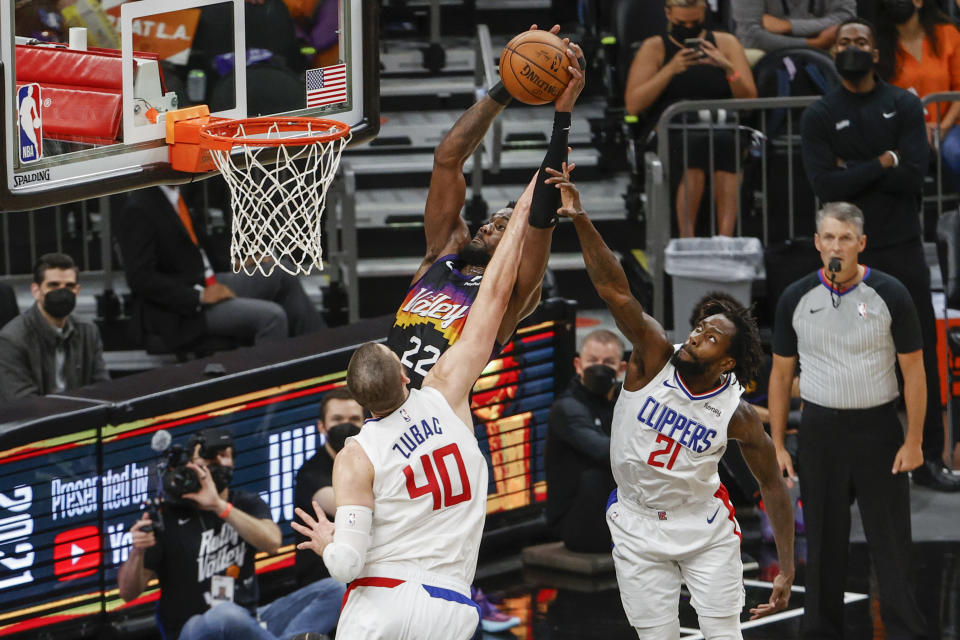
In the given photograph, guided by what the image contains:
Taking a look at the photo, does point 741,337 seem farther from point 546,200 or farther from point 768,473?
point 546,200

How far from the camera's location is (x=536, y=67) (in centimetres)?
603

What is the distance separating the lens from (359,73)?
721 centimetres

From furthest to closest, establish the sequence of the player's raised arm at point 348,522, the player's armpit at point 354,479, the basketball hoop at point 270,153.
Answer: the basketball hoop at point 270,153 < the player's armpit at point 354,479 < the player's raised arm at point 348,522

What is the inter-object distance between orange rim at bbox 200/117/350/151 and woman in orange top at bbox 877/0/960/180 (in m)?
5.42

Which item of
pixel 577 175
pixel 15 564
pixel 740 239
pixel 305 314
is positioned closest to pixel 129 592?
pixel 15 564

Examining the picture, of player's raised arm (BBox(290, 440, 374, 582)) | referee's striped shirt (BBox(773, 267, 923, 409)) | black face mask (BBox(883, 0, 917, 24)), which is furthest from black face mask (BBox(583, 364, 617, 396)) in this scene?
player's raised arm (BBox(290, 440, 374, 582))

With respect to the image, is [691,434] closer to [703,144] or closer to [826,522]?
[826,522]

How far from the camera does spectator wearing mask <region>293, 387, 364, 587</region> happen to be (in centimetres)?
827

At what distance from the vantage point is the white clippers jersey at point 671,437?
262 inches

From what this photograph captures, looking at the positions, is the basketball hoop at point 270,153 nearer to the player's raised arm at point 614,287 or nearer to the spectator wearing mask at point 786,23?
the player's raised arm at point 614,287

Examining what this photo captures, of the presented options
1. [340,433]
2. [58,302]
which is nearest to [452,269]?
[340,433]

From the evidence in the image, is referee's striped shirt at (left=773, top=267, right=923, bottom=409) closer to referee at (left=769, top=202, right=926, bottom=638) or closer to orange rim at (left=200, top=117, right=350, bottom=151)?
referee at (left=769, top=202, right=926, bottom=638)

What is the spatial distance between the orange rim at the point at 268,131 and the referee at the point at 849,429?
8.64 ft

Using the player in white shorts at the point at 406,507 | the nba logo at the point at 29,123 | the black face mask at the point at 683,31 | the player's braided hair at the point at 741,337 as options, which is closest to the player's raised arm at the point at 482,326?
the player in white shorts at the point at 406,507
